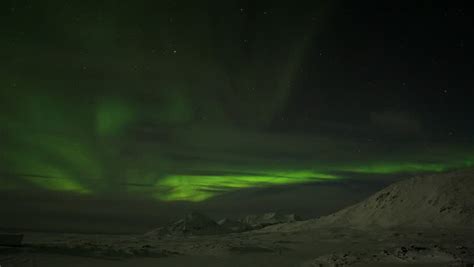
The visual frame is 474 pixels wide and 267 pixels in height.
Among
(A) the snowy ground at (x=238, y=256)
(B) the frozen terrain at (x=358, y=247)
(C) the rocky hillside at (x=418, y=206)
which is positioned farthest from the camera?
(C) the rocky hillside at (x=418, y=206)

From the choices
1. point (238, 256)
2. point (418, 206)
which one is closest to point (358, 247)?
point (238, 256)

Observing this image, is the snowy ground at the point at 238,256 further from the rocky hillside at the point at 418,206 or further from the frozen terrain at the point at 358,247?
the rocky hillside at the point at 418,206

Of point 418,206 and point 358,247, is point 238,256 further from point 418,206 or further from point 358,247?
point 418,206

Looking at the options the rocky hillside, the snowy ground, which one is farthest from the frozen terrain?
the rocky hillside

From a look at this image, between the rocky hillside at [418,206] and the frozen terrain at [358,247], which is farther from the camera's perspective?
the rocky hillside at [418,206]

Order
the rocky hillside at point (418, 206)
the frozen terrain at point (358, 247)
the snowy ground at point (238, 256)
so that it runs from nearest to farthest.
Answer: the snowy ground at point (238, 256)
the frozen terrain at point (358, 247)
the rocky hillside at point (418, 206)

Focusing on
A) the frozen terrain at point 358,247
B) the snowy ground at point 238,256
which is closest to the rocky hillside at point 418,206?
the frozen terrain at point 358,247

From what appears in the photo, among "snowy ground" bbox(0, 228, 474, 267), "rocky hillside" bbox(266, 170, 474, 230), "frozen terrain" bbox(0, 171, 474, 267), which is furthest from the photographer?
"rocky hillside" bbox(266, 170, 474, 230)

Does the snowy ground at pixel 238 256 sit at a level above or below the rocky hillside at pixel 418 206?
below

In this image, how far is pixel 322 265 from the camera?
2041 cm

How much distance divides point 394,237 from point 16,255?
30632 mm

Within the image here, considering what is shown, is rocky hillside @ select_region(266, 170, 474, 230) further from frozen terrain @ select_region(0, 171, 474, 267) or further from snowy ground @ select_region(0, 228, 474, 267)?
snowy ground @ select_region(0, 228, 474, 267)

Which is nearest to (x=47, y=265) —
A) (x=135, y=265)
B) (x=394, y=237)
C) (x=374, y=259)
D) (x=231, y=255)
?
(x=135, y=265)

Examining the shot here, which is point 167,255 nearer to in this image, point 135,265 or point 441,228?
point 135,265
